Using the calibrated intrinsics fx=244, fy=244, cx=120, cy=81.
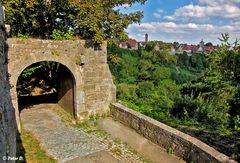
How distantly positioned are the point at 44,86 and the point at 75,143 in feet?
23.4

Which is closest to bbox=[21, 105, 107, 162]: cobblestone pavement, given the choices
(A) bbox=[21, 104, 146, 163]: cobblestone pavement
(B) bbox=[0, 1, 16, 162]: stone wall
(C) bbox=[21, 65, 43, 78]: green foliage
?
(A) bbox=[21, 104, 146, 163]: cobblestone pavement

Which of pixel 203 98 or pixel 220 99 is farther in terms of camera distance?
pixel 203 98

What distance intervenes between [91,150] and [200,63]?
71.7m

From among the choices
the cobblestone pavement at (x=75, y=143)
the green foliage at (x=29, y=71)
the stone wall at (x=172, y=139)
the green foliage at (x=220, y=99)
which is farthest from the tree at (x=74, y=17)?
the green foliage at (x=220, y=99)

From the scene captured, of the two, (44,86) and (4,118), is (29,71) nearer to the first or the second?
(44,86)

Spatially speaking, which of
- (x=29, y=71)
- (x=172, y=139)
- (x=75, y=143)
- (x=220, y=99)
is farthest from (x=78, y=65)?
(x=220, y=99)

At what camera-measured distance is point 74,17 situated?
35.0ft

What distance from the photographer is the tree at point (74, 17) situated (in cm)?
905

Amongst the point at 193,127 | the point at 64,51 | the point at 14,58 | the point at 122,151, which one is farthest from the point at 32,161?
the point at 193,127

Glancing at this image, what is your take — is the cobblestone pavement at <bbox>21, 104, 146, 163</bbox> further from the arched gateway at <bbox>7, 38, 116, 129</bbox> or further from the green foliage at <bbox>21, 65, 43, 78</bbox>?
the green foliage at <bbox>21, 65, 43, 78</bbox>

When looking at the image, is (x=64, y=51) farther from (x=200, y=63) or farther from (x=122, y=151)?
(x=200, y=63)

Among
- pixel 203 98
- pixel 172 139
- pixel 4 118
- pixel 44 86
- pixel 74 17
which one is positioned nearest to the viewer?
pixel 4 118

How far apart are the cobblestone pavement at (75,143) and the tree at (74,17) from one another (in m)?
3.40

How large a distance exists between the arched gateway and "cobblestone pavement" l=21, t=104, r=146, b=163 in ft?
2.92
